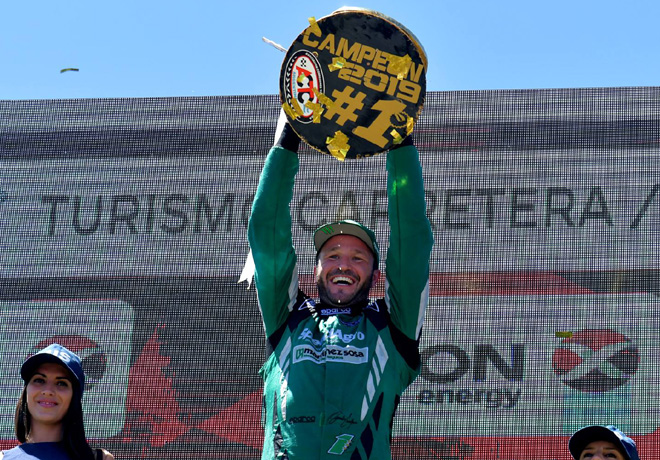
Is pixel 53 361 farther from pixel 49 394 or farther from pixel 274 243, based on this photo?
pixel 274 243

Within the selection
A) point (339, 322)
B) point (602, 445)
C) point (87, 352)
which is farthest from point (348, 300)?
point (87, 352)

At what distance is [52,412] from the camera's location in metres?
2.46

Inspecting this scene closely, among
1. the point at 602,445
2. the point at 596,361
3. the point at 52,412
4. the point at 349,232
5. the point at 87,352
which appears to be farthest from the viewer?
the point at 87,352

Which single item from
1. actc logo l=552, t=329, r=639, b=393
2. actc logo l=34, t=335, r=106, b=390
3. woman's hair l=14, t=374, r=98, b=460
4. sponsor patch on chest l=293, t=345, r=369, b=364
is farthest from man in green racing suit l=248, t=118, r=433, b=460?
actc logo l=34, t=335, r=106, b=390

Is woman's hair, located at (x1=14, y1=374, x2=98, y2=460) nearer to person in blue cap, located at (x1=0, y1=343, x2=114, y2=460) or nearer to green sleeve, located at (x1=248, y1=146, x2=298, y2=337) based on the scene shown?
person in blue cap, located at (x1=0, y1=343, x2=114, y2=460)

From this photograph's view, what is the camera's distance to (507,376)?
372 cm

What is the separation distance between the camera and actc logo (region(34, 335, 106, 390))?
3.95 metres

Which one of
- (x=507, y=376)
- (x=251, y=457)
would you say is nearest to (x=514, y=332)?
(x=507, y=376)

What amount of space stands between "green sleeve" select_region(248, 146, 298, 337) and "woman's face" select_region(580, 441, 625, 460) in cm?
87

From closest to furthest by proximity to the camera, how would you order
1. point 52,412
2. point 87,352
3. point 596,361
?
point 52,412, point 596,361, point 87,352

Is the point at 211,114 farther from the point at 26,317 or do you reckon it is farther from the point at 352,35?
the point at 352,35

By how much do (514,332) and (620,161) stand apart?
0.83 m

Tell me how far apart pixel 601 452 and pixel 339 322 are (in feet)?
2.50

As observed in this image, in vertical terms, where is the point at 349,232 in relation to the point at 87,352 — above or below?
above
